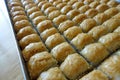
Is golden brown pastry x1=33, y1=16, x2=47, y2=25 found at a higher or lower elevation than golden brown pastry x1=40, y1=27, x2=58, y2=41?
higher

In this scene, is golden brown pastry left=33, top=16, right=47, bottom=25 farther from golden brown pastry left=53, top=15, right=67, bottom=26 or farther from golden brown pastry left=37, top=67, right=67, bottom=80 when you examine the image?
golden brown pastry left=37, top=67, right=67, bottom=80

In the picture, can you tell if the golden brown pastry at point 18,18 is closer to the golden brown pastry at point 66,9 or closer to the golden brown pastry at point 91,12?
the golden brown pastry at point 66,9

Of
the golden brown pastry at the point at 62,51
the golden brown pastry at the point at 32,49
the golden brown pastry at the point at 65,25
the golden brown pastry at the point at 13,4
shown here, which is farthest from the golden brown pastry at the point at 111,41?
the golden brown pastry at the point at 13,4

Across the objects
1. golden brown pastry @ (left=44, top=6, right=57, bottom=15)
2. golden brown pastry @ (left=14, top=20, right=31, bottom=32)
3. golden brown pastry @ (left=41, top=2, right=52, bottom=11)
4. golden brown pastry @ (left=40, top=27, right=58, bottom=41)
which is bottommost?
golden brown pastry @ (left=40, top=27, right=58, bottom=41)

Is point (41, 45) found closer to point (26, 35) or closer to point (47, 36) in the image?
point (47, 36)

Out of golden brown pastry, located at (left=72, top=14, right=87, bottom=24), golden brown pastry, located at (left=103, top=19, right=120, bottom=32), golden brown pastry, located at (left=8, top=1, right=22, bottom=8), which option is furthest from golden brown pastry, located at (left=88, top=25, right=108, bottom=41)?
golden brown pastry, located at (left=8, top=1, right=22, bottom=8)

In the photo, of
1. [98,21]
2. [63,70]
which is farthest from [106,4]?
[63,70]

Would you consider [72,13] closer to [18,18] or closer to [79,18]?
[79,18]
